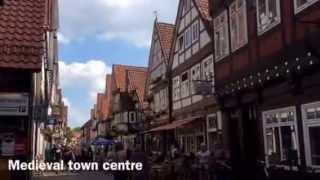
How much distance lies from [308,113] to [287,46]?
2019mm

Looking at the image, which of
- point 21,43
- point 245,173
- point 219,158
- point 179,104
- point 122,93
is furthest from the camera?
point 122,93

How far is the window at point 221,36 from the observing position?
21.4 metres

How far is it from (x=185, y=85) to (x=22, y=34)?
19706 millimetres

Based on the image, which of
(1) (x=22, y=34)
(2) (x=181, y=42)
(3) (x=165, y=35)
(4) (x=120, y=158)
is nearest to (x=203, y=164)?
(4) (x=120, y=158)

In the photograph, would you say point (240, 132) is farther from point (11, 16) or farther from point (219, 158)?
point (11, 16)

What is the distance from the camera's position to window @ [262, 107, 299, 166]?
1512cm

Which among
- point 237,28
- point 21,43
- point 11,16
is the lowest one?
point 21,43

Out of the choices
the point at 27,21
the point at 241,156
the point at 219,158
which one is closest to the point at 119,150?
the point at 219,158

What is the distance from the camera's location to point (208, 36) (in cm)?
2564

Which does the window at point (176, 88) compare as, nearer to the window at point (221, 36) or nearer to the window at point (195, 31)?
the window at point (195, 31)

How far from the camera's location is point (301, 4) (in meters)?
14.3

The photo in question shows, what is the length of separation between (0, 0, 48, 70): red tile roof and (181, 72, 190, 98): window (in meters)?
18.2

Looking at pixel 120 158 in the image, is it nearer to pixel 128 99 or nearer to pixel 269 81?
pixel 269 81

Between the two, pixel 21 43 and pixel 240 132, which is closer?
pixel 21 43
